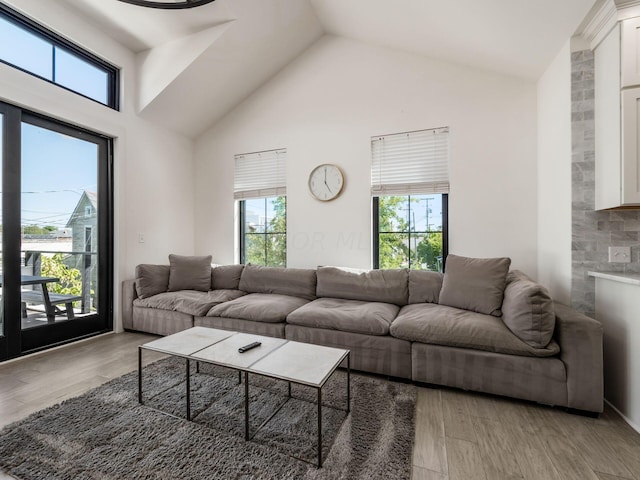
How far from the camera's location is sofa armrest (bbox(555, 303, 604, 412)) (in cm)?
175

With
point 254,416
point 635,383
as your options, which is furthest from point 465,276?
point 254,416

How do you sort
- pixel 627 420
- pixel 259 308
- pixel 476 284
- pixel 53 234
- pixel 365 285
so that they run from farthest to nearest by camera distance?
pixel 365 285
pixel 53 234
pixel 259 308
pixel 476 284
pixel 627 420

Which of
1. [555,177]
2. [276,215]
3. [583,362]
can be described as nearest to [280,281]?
[276,215]

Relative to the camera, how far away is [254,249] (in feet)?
13.7

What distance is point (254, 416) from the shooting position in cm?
178

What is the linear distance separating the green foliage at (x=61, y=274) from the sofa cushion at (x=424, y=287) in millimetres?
3461

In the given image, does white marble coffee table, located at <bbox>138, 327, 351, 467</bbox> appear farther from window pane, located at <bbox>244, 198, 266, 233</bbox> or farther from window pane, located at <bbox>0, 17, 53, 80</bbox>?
window pane, located at <bbox>0, 17, 53, 80</bbox>

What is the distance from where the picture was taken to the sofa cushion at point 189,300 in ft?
9.93

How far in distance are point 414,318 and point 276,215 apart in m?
2.40

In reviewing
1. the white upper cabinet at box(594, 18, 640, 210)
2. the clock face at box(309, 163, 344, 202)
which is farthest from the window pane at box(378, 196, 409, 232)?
the white upper cabinet at box(594, 18, 640, 210)

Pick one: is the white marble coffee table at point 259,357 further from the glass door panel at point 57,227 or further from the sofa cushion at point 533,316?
the glass door panel at point 57,227

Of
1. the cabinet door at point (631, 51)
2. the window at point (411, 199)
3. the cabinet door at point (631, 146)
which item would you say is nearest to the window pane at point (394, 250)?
the window at point (411, 199)

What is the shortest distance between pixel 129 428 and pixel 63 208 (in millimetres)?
2455

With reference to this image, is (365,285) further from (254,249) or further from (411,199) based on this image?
(254,249)
